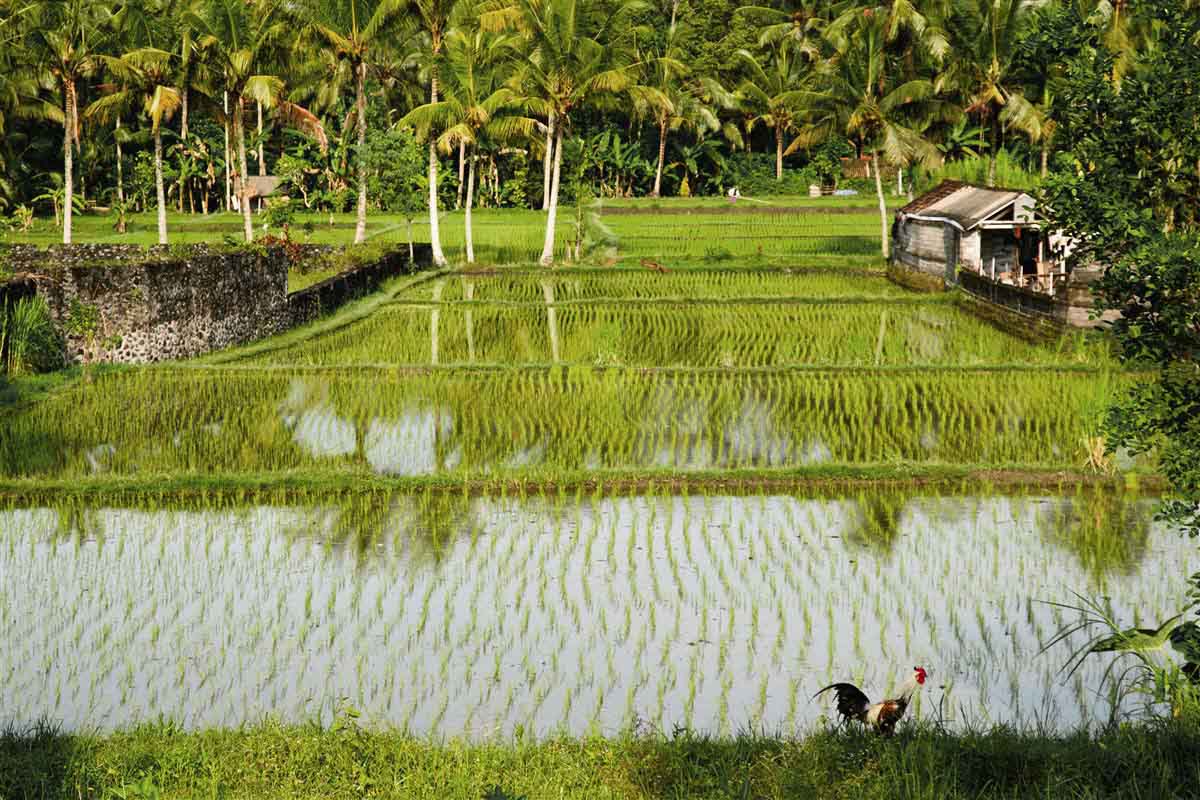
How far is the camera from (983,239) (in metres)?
26.0

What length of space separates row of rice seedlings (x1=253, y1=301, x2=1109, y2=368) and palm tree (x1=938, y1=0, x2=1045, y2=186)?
35.8ft

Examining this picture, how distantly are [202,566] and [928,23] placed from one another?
32.8 m

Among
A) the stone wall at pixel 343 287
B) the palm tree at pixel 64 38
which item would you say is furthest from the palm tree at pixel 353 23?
the palm tree at pixel 64 38

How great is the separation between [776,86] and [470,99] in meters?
19.3

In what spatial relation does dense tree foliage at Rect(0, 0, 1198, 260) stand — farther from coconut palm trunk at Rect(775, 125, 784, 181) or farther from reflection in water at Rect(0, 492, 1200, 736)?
reflection in water at Rect(0, 492, 1200, 736)

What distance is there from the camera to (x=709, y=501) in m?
10.6

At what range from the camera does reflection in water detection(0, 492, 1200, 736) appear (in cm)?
655

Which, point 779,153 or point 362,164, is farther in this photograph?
point 779,153

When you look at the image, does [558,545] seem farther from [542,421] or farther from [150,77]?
[150,77]

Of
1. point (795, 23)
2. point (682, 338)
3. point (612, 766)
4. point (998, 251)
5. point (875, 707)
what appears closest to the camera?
point (612, 766)

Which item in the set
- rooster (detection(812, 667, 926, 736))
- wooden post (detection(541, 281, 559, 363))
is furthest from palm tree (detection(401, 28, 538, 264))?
rooster (detection(812, 667, 926, 736))

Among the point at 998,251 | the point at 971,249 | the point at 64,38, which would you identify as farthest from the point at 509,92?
the point at 998,251

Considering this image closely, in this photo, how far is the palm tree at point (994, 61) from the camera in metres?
32.2

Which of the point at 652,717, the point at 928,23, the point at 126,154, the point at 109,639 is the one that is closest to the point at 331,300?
the point at 109,639
